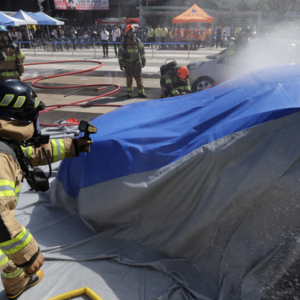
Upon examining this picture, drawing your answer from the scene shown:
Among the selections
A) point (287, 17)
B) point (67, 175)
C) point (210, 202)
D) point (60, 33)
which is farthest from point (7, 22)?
point (210, 202)

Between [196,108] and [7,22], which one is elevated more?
[196,108]

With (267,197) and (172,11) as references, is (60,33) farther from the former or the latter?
(267,197)

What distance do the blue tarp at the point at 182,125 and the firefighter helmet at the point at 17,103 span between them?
0.72 meters

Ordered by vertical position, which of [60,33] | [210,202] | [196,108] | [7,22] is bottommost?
[60,33]

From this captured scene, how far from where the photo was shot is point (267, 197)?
6.16ft

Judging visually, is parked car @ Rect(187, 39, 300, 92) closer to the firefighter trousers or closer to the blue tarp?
the firefighter trousers

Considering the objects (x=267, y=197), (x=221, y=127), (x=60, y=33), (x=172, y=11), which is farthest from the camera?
(x=172, y=11)

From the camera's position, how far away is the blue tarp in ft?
6.93

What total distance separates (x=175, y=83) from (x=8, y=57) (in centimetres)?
375

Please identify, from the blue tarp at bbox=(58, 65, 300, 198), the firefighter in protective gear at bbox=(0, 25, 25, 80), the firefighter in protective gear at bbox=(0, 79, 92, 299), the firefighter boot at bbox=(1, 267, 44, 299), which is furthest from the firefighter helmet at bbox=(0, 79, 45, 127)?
the firefighter in protective gear at bbox=(0, 25, 25, 80)

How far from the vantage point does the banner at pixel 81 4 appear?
33.3 m

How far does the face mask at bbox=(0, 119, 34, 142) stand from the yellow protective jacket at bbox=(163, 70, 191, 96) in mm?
4614

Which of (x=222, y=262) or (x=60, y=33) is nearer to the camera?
(x=222, y=262)

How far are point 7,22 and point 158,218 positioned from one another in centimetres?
1964
